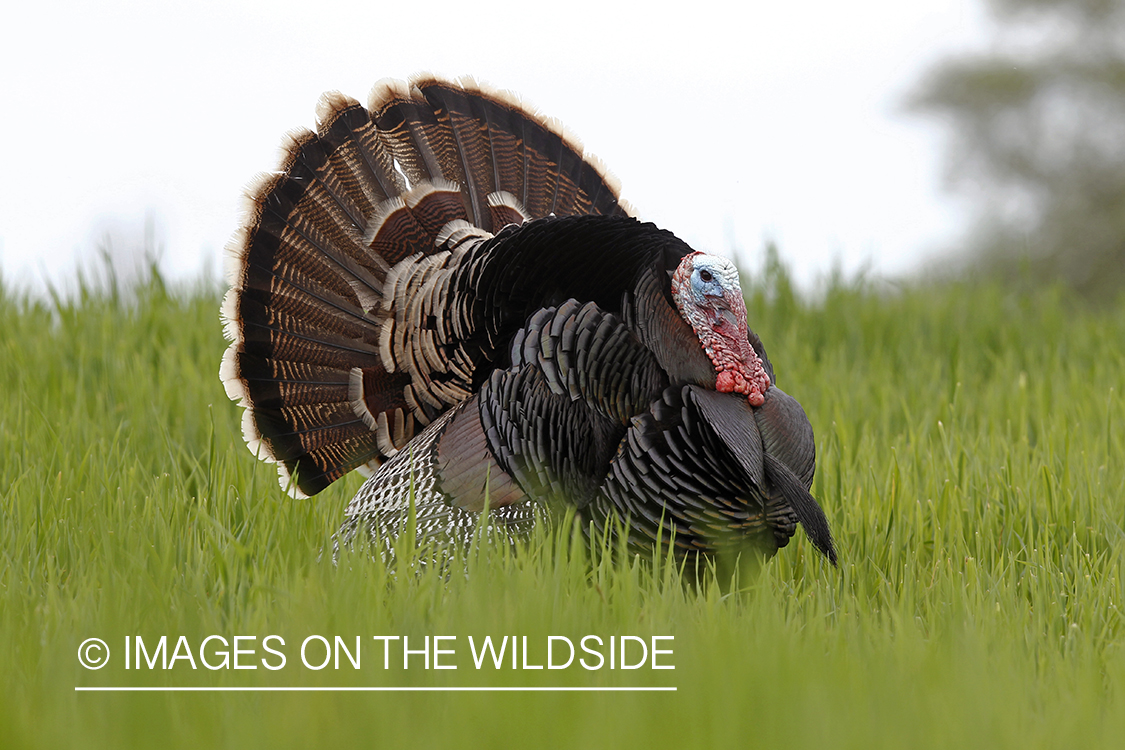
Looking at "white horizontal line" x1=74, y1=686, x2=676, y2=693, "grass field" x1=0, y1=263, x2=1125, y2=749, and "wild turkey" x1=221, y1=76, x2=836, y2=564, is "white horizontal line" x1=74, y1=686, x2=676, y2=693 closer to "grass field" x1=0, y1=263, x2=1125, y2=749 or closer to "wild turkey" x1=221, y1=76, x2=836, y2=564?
"grass field" x1=0, y1=263, x2=1125, y2=749

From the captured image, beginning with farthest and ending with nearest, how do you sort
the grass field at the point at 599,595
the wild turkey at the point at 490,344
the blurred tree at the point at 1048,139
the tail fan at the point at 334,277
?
the blurred tree at the point at 1048,139
the tail fan at the point at 334,277
the wild turkey at the point at 490,344
the grass field at the point at 599,595

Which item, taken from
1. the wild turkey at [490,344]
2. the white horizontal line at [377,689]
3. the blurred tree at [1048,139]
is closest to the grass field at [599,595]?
the white horizontal line at [377,689]

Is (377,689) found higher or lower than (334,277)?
lower

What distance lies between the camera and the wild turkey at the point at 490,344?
316 cm

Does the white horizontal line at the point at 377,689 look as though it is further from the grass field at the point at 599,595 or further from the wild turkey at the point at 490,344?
the wild turkey at the point at 490,344

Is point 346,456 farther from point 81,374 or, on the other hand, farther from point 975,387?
point 975,387

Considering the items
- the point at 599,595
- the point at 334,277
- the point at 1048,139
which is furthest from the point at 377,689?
the point at 1048,139

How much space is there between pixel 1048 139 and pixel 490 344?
1203 cm

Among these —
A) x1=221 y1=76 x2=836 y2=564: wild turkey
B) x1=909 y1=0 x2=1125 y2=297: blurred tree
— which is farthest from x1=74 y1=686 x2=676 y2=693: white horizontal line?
x1=909 y1=0 x2=1125 y2=297: blurred tree

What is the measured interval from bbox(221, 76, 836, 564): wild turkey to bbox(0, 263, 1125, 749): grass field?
259 mm

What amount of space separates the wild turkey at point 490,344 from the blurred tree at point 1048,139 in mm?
9282

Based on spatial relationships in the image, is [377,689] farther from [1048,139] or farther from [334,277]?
[1048,139]

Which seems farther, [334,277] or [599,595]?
[334,277]

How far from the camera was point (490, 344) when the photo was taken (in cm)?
353
